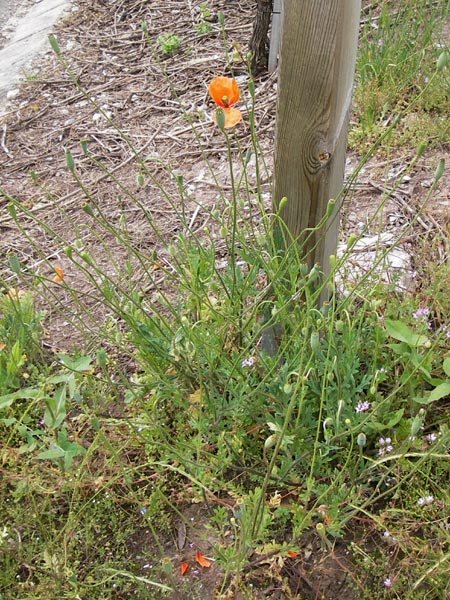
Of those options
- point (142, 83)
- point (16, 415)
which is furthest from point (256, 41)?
point (16, 415)

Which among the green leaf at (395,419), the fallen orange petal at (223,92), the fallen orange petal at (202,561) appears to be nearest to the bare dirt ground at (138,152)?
the fallen orange petal at (202,561)

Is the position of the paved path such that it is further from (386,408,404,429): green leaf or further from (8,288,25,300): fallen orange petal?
(386,408,404,429): green leaf

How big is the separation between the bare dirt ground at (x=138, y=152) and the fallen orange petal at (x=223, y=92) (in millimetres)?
238

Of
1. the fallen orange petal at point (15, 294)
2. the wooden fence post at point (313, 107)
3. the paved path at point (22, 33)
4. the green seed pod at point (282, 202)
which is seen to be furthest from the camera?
the paved path at point (22, 33)

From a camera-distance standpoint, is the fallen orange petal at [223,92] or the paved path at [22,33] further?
the paved path at [22,33]

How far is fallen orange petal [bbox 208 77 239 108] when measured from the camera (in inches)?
71.8

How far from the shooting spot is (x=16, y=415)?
213cm

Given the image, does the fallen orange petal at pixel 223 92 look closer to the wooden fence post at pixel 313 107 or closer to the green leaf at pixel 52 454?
the wooden fence post at pixel 313 107

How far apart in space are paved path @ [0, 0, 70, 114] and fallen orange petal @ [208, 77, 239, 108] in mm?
2466

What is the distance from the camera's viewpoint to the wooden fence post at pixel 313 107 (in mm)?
1416

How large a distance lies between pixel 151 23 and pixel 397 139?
2.12m

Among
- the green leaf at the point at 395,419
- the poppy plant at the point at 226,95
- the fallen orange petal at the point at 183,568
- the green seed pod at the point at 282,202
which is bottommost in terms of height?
the fallen orange petal at the point at 183,568

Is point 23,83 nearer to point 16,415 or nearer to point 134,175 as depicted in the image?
point 134,175

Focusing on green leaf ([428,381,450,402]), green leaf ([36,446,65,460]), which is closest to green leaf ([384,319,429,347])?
green leaf ([428,381,450,402])
